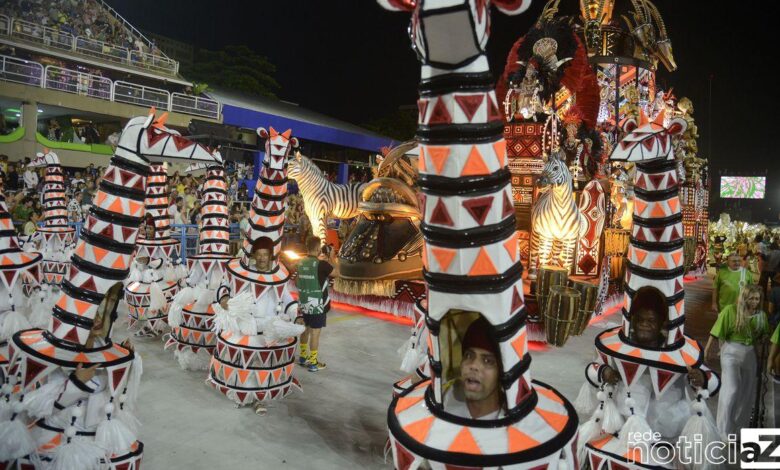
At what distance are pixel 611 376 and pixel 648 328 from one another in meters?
0.40

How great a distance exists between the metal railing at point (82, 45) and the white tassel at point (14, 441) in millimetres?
17257

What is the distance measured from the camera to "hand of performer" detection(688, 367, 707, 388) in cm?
304

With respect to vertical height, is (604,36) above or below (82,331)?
above

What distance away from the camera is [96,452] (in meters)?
2.87

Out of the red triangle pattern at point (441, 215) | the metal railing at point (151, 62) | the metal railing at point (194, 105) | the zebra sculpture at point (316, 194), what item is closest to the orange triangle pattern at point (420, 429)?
the red triangle pattern at point (441, 215)

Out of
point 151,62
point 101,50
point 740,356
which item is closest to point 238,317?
point 740,356

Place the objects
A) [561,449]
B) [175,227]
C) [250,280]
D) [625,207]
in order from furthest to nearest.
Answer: [625,207]
[175,227]
[250,280]
[561,449]

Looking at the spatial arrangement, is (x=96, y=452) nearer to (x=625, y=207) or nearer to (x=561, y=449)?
(x=561, y=449)

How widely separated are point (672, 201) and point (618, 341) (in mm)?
922

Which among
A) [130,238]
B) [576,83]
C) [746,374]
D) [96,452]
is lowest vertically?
[96,452]

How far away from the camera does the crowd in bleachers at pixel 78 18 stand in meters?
16.9

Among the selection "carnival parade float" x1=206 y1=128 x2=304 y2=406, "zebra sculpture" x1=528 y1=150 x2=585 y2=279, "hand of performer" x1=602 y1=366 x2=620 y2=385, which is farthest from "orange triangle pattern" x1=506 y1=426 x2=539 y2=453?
"zebra sculpture" x1=528 y1=150 x2=585 y2=279

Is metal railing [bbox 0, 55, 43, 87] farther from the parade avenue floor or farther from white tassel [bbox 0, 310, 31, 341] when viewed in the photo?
white tassel [bbox 0, 310, 31, 341]

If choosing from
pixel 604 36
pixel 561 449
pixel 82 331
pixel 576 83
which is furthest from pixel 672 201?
pixel 604 36
